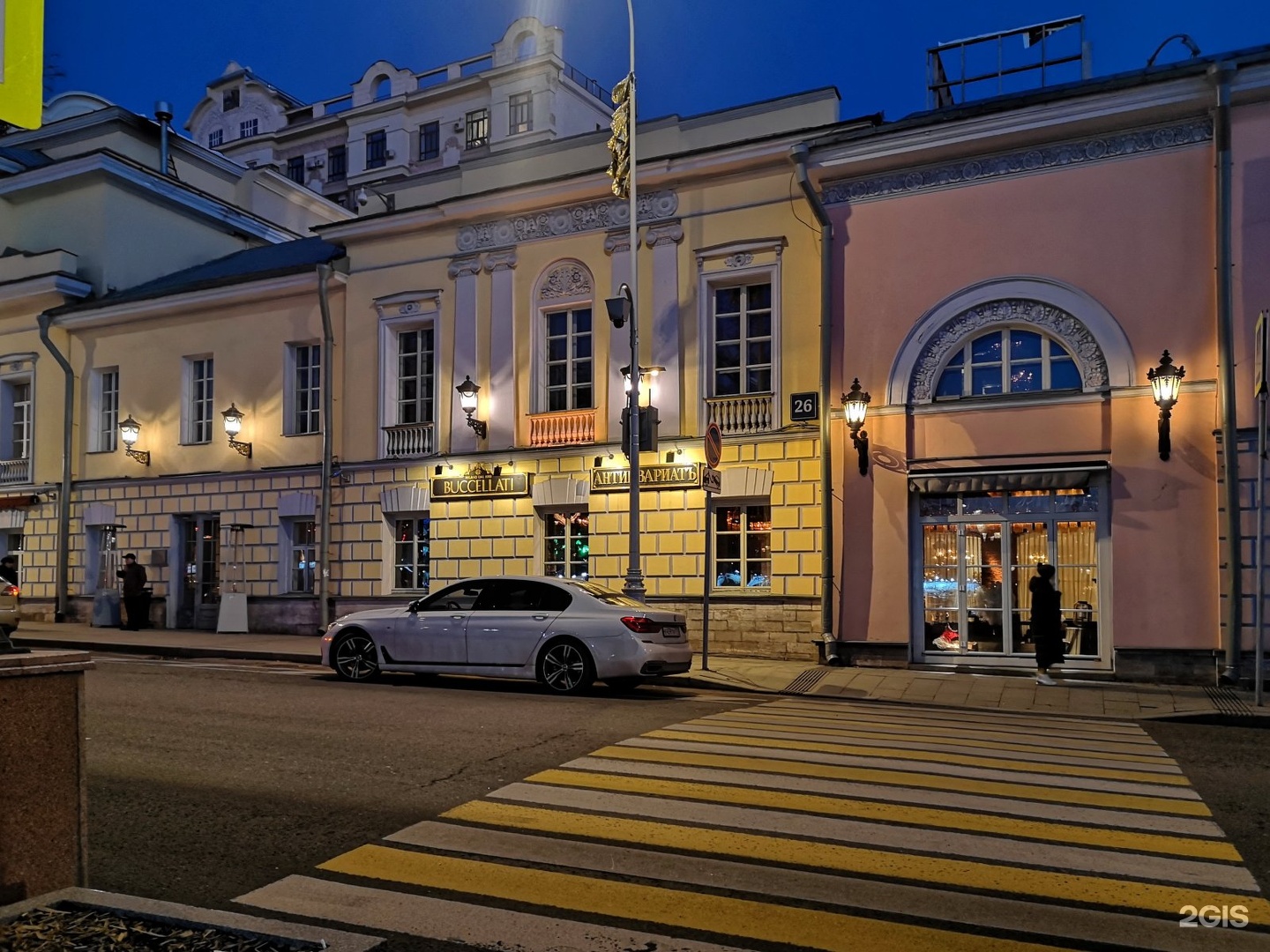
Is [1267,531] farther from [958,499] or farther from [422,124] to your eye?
[422,124]

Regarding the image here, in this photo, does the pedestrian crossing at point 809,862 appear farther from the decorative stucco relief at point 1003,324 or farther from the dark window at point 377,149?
the dark window at point 377,149

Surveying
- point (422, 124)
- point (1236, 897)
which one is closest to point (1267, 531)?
point (1236, 897)

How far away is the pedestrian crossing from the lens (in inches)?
180

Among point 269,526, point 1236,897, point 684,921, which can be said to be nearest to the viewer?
point 684,921

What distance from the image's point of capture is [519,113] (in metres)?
52.4

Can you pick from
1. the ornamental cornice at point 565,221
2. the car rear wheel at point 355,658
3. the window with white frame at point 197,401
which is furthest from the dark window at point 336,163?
the car rear wheel at point 355,658

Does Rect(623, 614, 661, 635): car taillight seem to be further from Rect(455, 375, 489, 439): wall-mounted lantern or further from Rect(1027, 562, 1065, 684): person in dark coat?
Rect(455, 375, 489, 439): wall-mounted lantern

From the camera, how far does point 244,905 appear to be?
192 inches

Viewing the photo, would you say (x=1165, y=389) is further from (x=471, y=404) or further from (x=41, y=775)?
(x=41, y=775)

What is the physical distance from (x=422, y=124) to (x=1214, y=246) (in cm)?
4844

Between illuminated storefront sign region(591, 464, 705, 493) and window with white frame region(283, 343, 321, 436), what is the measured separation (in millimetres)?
7422

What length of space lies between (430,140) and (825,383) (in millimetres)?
44444

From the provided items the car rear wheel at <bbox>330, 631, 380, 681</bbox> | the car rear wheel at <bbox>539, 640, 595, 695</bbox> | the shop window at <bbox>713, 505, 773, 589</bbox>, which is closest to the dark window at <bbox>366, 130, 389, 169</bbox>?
the shop window at <bbox>713, 505, 773, 589</bbox>

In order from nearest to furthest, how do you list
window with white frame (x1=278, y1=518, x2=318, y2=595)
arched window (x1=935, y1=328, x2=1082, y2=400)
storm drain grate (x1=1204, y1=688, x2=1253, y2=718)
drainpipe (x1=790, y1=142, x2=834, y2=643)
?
storm drain grate (x1=1204, y1=688, x2=1253, y2=718) < arched window (x1=935, y1=328, x2=1082, y2=400) < drainpipe (x1=790, y1=142, x2=834, y2=643) < window with white frame (x1=278, y1=518, x2=318, y2=595)
